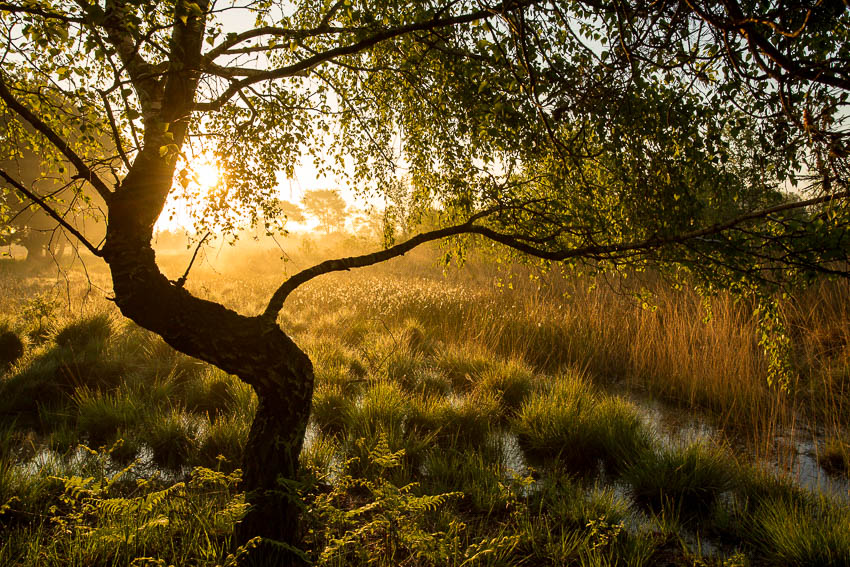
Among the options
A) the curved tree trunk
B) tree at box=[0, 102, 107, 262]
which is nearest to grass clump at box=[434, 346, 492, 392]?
the curved tree trunk

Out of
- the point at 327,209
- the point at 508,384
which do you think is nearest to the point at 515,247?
the point at 508,384

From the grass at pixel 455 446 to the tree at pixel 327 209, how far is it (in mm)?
73929

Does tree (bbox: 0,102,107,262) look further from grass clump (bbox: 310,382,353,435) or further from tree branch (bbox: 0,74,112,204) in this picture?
grass clump (bbox: 310,382,353,435)

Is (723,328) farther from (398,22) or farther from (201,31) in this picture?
(201,31)

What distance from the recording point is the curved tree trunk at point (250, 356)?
2.78 m

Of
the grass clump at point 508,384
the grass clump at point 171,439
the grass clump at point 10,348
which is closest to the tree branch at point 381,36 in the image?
the grass clump at point 171,439

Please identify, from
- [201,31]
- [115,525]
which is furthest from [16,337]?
[201,31]

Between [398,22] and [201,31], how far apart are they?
144 cm

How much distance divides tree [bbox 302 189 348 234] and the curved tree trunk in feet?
256

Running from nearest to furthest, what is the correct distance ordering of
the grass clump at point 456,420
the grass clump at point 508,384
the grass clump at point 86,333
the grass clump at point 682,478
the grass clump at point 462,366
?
the grass clump at point 682,478 < the grass clump at point 456,420 < the grass clump at point 508,384 < the grass clump at point 462,366 < the grass clump at point 86,333

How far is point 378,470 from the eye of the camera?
397cm

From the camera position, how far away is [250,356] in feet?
9.57

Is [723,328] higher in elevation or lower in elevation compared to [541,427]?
higher

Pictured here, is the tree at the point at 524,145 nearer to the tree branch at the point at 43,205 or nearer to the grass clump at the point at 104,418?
the tree branch at the point at 43,205
